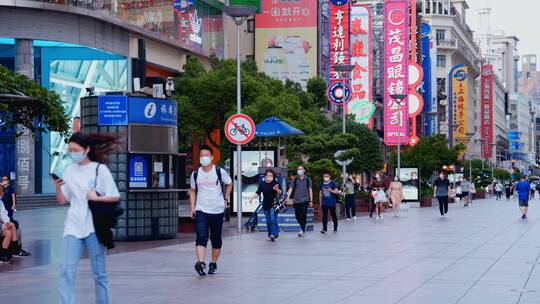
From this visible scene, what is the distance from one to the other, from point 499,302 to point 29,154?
37.1 m

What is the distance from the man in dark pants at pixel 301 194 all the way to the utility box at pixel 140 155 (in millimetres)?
2977

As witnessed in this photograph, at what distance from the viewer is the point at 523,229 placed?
92.5 ft

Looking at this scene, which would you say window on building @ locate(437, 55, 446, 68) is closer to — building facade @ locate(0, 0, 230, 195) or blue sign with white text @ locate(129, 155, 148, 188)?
building facade @ locate(0, 0, 230, 195)

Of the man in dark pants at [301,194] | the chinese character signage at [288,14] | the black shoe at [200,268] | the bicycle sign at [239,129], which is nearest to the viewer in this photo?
the black shoe at [200,268]

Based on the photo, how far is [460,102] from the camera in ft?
427

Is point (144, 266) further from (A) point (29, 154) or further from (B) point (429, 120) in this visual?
(B) point (429, 120)

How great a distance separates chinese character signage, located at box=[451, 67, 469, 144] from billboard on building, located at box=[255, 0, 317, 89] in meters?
56.6

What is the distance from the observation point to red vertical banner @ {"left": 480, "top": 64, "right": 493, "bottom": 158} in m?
155

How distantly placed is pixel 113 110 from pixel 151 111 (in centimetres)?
78

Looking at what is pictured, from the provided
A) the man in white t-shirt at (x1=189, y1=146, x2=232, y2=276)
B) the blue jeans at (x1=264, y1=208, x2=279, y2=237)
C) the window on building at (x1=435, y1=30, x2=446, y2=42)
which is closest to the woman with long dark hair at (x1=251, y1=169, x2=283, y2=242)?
the blue jeans at (x1=264, y1=208, x2=279, y2=237)

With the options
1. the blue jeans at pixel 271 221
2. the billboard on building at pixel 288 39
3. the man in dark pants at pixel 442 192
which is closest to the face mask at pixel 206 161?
the blue jeans at pixel 271 221

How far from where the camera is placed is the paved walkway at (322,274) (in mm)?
12273

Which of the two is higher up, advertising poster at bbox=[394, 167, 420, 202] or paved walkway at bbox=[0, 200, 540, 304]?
advertising poster at bbox=[394, 167, 420, 202]

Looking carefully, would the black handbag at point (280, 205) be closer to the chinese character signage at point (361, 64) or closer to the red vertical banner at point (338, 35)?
the red vertical banner at point (338, 35)
